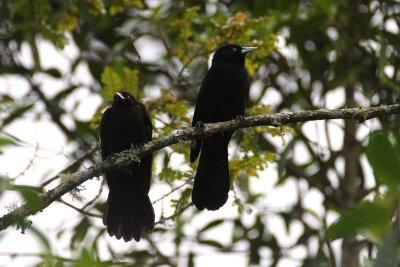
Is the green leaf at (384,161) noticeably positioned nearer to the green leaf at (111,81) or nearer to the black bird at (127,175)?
the black bird at (127,175)

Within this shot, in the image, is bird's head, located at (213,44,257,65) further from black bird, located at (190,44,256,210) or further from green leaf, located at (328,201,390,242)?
green leaf, located at (328,201,390,242)

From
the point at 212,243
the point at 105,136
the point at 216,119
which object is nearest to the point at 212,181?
the point at 216,119

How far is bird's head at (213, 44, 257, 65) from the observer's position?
540cm

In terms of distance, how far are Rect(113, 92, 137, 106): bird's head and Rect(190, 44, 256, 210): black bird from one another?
493 mm

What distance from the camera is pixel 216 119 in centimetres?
506

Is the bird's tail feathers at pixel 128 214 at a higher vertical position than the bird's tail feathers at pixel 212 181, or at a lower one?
lower

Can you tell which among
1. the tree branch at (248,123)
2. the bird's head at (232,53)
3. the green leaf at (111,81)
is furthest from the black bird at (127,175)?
the bird's head at (232,53)

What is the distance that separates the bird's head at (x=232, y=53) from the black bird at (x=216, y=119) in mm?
110

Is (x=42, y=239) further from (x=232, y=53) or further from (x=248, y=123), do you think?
(x=232, y=53)

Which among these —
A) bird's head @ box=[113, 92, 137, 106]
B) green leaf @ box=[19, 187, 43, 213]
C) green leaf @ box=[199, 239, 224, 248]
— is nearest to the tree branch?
bird's head @ box=[113, 92, 137, 106]

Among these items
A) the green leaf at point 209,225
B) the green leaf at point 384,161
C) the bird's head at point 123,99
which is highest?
the bird's head at point 123,99

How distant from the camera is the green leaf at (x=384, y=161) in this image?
1647 mm

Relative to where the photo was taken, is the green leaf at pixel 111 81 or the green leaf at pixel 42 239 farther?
the green leaf at pixel 111 81

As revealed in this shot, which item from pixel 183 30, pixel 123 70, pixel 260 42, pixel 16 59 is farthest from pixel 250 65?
pixel 16 59
